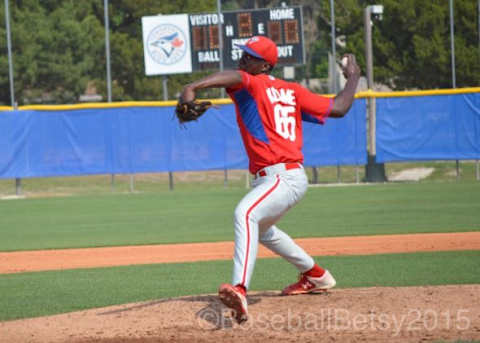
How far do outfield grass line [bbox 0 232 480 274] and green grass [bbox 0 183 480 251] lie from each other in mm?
486

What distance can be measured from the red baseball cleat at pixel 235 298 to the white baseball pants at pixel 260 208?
0.52 feet

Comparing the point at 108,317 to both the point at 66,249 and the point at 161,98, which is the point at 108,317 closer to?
the point at 66,249

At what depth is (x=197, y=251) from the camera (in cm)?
948

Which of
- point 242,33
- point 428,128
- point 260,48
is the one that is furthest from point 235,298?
point 242,33

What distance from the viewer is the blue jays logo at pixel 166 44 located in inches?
828

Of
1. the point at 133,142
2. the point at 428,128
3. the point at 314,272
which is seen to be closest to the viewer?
the point at 314,272

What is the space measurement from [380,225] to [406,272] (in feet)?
13.0

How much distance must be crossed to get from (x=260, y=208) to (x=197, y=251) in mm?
4521

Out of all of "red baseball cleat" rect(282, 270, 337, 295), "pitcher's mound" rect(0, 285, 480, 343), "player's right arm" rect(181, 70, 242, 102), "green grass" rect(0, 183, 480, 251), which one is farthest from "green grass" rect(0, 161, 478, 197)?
"player's right arm" rect(181, 70, 242, 102)

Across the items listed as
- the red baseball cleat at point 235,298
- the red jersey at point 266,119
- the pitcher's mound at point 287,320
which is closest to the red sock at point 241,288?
the red baseball cleat at point 235,298

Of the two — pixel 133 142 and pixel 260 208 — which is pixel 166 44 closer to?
pixel 133 142

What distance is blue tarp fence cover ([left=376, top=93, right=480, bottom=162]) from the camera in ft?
61.0

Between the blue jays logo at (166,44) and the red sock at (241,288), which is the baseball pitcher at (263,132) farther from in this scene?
the blue jays logo at (166,44)

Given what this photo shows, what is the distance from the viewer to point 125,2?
103 ft
